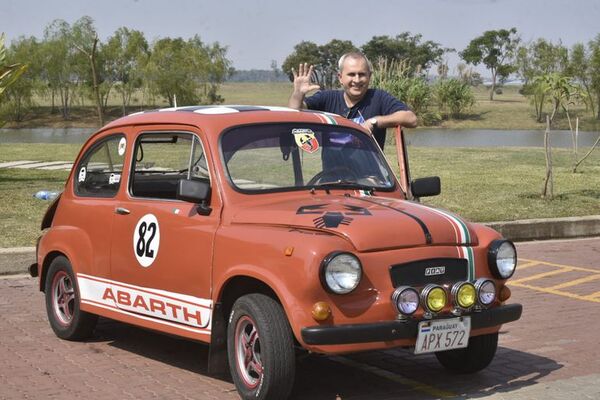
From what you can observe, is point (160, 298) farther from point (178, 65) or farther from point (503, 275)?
point (178, 65)

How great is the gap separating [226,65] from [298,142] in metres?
67.5

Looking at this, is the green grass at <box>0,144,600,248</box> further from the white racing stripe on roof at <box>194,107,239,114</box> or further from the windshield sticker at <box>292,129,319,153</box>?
the windshield sticker at <box>292,129,319,153</box>

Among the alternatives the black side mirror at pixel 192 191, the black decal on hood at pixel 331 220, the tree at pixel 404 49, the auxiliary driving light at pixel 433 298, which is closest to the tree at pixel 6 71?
the black side mirror at pixel 192 191

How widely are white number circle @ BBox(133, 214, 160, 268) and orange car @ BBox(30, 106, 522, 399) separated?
1 cm

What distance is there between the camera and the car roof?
6621mm

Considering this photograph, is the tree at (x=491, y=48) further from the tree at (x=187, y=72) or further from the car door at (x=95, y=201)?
the car door at (x=95, y=201)

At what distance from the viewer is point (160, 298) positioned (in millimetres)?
6512

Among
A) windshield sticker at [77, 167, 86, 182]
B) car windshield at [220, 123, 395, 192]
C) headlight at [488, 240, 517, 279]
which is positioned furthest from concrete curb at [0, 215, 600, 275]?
headlight at [488, 240, 517, 279]

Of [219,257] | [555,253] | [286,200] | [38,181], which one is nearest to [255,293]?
[219,257]

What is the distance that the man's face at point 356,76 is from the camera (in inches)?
307

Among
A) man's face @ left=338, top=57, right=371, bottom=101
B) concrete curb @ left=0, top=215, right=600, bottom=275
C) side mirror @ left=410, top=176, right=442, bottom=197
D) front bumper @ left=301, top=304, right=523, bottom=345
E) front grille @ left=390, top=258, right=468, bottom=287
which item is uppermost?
man's face @ left=338, top=57, right=371, bottom=101

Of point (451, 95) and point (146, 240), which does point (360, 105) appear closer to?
point (146, 240)

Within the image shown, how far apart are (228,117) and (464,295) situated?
1.99m

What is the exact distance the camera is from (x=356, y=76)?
7.80 metres
